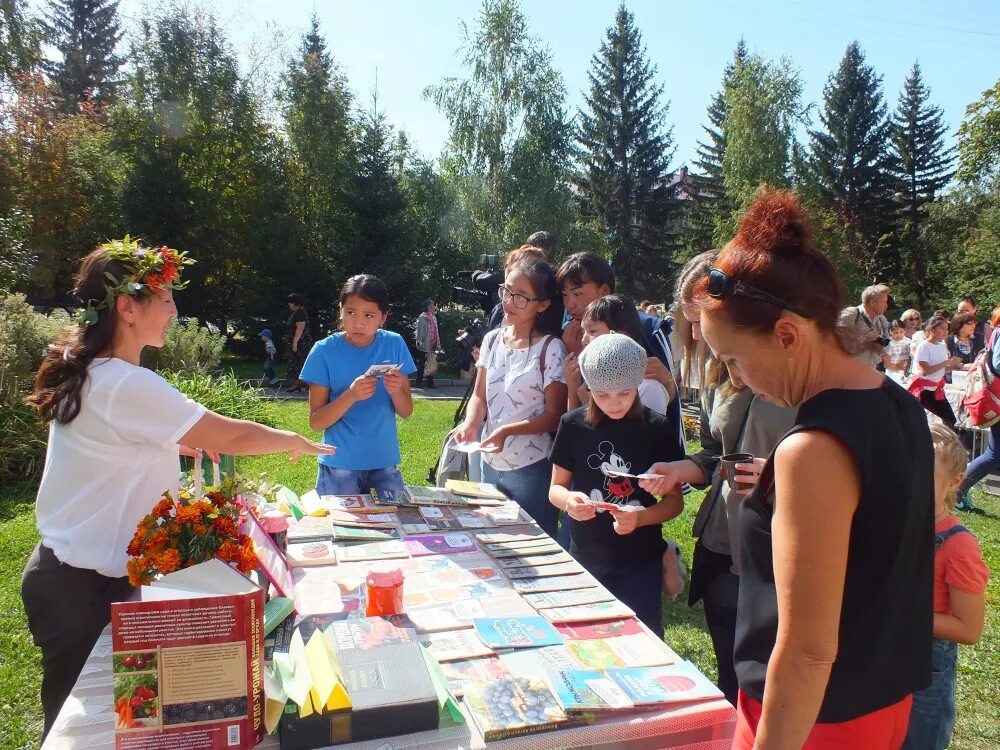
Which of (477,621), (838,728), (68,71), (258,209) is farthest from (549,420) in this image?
(68,71)

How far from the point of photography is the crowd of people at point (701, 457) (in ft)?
3.44

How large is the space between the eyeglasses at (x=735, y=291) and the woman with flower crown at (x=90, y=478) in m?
1.41

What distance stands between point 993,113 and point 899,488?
1158 inches

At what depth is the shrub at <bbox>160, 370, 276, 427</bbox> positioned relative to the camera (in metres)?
6.68

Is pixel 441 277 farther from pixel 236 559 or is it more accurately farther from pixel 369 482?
pixel 236 559

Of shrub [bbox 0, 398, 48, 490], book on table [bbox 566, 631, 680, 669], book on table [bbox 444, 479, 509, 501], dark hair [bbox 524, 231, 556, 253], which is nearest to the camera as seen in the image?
book on table [bbox 566, 631, 680, 669]

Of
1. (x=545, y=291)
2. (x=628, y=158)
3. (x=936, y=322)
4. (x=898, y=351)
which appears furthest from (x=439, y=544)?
(x=628, y=158)

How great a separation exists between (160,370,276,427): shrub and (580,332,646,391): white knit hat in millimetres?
5136

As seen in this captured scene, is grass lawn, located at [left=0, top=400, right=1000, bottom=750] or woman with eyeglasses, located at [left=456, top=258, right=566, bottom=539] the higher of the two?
woman with eyeglasses, located at [left=456, top=258, right=566, bottom=539]

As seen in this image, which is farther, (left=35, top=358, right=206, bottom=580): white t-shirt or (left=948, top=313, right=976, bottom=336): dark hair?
(left=948, top=313, right=976, bottom=336): dark hair

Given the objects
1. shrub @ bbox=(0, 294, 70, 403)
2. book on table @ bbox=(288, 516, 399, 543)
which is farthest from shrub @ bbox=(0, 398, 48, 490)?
book on table @ bbox=(288, 516, 399, 543)

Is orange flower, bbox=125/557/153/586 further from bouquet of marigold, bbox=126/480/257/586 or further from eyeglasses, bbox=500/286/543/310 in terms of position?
eyeglasses, bbox=500/286/543/310

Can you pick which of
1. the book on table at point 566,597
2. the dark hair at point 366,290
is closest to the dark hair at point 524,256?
the dark hair at point 366,290

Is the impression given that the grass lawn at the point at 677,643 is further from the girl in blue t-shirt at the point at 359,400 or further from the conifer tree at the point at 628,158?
the conifer tree at the point at 628,158
